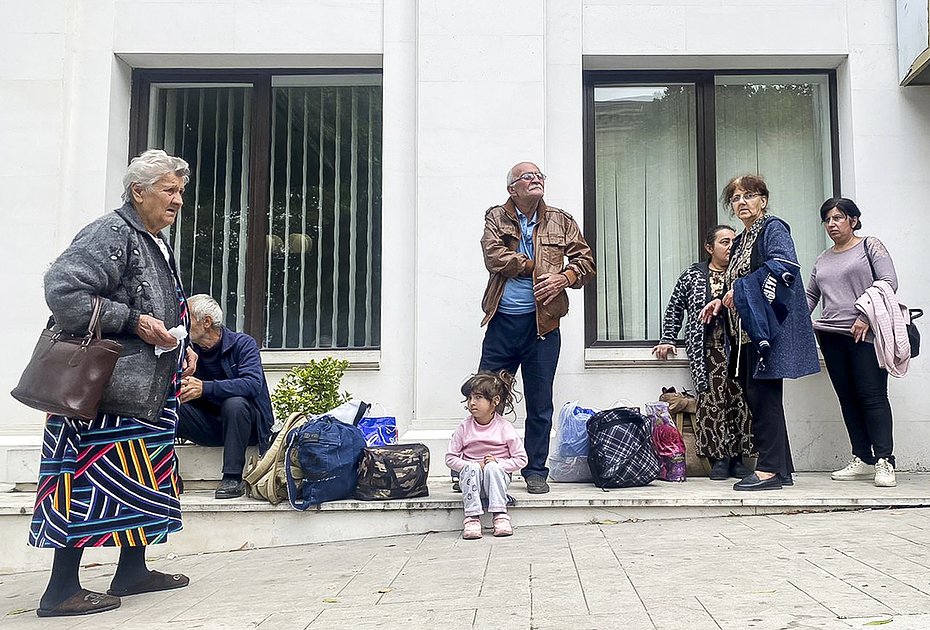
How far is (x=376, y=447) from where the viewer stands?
219 inches

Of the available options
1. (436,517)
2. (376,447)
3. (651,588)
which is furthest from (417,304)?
(651,588)

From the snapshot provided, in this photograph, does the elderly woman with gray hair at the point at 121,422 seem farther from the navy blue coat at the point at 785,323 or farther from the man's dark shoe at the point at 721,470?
the man's dark shoe at the point at 721,470

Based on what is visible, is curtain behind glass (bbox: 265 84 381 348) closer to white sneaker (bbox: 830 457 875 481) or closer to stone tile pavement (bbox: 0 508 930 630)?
stone tile pavement (bbox: 0 508 930 630)

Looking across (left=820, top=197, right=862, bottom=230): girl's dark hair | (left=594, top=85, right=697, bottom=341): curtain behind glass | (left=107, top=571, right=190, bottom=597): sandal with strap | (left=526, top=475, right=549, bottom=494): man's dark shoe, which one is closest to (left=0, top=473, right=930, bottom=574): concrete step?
(left=526, top=475, right=549, bottom=494): man's dark shoe

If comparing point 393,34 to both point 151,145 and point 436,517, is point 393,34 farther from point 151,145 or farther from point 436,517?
point 436,517

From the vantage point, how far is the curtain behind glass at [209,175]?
7633mm

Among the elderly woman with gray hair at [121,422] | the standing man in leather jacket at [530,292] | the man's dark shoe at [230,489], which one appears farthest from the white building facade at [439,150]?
the elderly woman with gray hair at [121,422]

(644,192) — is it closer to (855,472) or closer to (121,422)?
(855,472)

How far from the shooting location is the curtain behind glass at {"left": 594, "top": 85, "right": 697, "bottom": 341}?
7594 millimetres

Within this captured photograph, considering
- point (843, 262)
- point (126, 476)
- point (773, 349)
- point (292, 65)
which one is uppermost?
point (292, 65)

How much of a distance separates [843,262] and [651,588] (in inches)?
144

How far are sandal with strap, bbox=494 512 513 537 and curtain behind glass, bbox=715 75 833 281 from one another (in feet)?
12.9

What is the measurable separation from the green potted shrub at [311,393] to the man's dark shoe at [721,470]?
2.72 m

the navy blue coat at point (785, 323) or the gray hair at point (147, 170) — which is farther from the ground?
the gray hair at point (147, 170)
